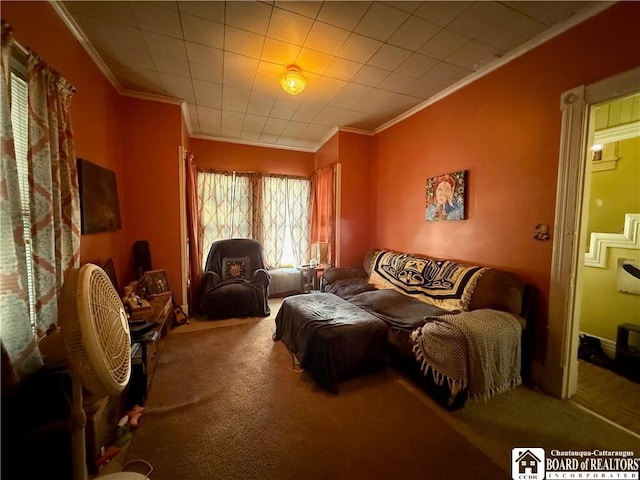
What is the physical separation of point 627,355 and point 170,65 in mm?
4748

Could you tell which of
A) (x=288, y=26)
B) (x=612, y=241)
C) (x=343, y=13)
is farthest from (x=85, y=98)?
(x=612, y=241)

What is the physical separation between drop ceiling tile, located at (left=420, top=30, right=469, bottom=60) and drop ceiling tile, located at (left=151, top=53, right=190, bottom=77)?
2.14 meters

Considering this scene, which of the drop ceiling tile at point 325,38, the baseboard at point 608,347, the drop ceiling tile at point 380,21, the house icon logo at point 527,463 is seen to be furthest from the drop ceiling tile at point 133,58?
the baseboard at point 608,347

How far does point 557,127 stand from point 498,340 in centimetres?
164

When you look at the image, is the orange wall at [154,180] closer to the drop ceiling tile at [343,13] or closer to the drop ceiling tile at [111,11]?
the drop ceiling tile at [111,11]

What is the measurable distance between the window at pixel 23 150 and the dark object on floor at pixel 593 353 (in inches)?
168

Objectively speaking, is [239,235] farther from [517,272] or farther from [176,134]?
[517,272]

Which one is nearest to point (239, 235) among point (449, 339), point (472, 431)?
point (449, 339)

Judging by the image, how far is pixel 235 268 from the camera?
3836mm

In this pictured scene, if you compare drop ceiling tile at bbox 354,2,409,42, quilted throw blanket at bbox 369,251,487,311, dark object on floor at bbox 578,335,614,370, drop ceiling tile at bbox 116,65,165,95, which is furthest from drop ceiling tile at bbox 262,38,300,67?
dark object on floor at bbox 578,335,614,370

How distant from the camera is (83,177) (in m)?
2.02

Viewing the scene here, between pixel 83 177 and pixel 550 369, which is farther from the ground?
pixel 83 177

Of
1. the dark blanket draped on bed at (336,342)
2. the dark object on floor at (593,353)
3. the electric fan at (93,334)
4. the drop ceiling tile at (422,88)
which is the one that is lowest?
the dark object on floor at (593,353)

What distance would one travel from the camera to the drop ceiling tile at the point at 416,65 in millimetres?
2257
